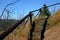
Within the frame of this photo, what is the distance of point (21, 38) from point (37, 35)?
259 centimetres

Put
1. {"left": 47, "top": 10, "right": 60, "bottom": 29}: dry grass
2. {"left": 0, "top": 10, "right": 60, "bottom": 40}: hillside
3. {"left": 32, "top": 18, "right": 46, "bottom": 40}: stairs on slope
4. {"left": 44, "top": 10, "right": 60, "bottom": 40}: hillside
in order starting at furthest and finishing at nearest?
{"left": 47, "top": 10, "right": 60, "bottom": 29}: dry grass → {"left": 0, "top": 10, "right": 60, "bottom": 40}: hillside → {"left": 44, "top": 10, "right": 60, "bottom": 40}: hillside → {"left": 32, "top": 18, "right": 46, "bottom": 40}: stairs on slope

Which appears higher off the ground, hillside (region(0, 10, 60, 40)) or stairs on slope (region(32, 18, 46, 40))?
stairs on slope (region(32, 18, 46, 40))

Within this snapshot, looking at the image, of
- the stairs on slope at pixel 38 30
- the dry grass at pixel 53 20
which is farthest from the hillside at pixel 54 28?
the stairs on slope at pixel 38 30

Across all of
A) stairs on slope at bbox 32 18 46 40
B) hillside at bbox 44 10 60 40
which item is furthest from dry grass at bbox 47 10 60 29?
stairs on slope at bbox 32 18 46 40

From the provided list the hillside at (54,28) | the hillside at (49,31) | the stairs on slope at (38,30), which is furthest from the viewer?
the hillside at (49,31)

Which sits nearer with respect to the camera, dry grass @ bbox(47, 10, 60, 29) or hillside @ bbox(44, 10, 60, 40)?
hillside @ bbox(44, 10, 60, 40)

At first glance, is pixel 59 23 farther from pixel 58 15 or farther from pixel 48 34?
pixel 48 34

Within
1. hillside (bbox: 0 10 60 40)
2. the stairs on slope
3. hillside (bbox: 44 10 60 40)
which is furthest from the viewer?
hillside (bbox: 0 10 60 40)

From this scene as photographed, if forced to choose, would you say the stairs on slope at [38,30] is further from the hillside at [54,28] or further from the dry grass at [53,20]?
the dry grass at [53,20]

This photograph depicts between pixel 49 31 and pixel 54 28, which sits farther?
pixel 54 28

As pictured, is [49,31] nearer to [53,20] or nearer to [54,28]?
[54,28]

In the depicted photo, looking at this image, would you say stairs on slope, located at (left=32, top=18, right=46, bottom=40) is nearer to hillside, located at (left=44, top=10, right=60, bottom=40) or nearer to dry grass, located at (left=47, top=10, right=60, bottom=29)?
hillside, located at (left=44, top=10, right=60, bottom=40)

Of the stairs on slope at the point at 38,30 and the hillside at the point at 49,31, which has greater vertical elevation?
the stairs on slope at the point at 38,30

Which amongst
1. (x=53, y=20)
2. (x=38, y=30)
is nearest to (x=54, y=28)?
(x=53, y=20)
